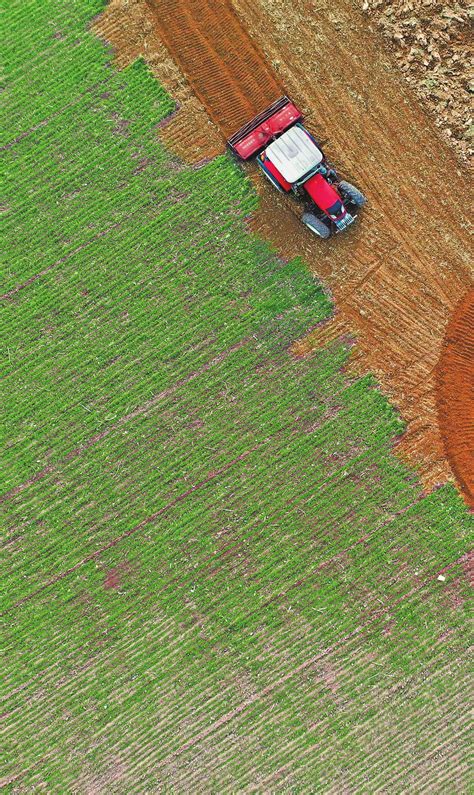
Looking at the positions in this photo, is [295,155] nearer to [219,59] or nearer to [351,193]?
[351,193]

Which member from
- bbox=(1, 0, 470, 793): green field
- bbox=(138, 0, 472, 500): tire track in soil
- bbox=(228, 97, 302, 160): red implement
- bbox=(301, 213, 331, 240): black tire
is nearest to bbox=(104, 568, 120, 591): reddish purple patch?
bbox=(1, 0, 470, 793): green field

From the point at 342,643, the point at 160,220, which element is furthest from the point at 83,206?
the point at 342,643

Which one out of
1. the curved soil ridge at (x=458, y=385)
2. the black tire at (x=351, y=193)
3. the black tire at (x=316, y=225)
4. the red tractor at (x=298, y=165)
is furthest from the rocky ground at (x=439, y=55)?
the curved soil ridge at (x=458, y=385)

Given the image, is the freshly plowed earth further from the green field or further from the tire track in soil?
the green field

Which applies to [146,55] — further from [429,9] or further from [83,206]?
[429,9]

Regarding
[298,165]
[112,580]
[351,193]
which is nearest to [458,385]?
[351,193]
